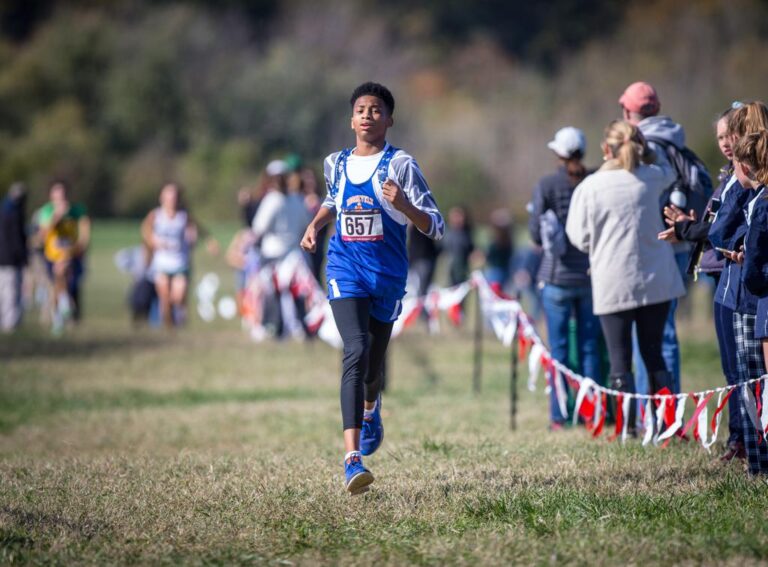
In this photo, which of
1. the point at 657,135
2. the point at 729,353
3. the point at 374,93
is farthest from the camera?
the point at 657,135

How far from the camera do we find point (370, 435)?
7543mm

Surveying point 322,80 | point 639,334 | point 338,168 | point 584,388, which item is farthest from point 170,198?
point 322,80

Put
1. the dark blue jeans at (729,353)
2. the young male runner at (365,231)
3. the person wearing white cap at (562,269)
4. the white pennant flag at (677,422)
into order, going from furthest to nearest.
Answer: the person wearing white cap at (562,269) → the white pennant flag at (677,422) → the dark blue jeans at (729,353) → the young male runner at (365,231)

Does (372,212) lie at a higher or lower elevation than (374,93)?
lower

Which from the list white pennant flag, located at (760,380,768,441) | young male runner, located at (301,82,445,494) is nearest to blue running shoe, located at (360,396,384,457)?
young male runner, located at (301,82,445,494)

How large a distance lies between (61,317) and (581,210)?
14906mm

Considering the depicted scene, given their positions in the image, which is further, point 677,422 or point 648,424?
point 648,424

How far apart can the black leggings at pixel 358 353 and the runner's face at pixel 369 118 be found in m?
0.92

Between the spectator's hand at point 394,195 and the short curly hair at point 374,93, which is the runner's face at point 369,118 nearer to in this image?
the short curly hair at point 374,93

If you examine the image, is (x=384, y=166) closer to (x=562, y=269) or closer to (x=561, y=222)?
(x=561, y=222)

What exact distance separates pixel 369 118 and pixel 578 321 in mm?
3551

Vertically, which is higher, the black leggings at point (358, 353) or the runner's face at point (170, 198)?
the runner's face at point (170, 198)

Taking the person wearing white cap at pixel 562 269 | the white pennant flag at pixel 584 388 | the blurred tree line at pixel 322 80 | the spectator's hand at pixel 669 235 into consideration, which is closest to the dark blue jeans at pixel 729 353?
the spectator's hand at pixel 669 235

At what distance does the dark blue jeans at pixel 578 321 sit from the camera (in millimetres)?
9930
